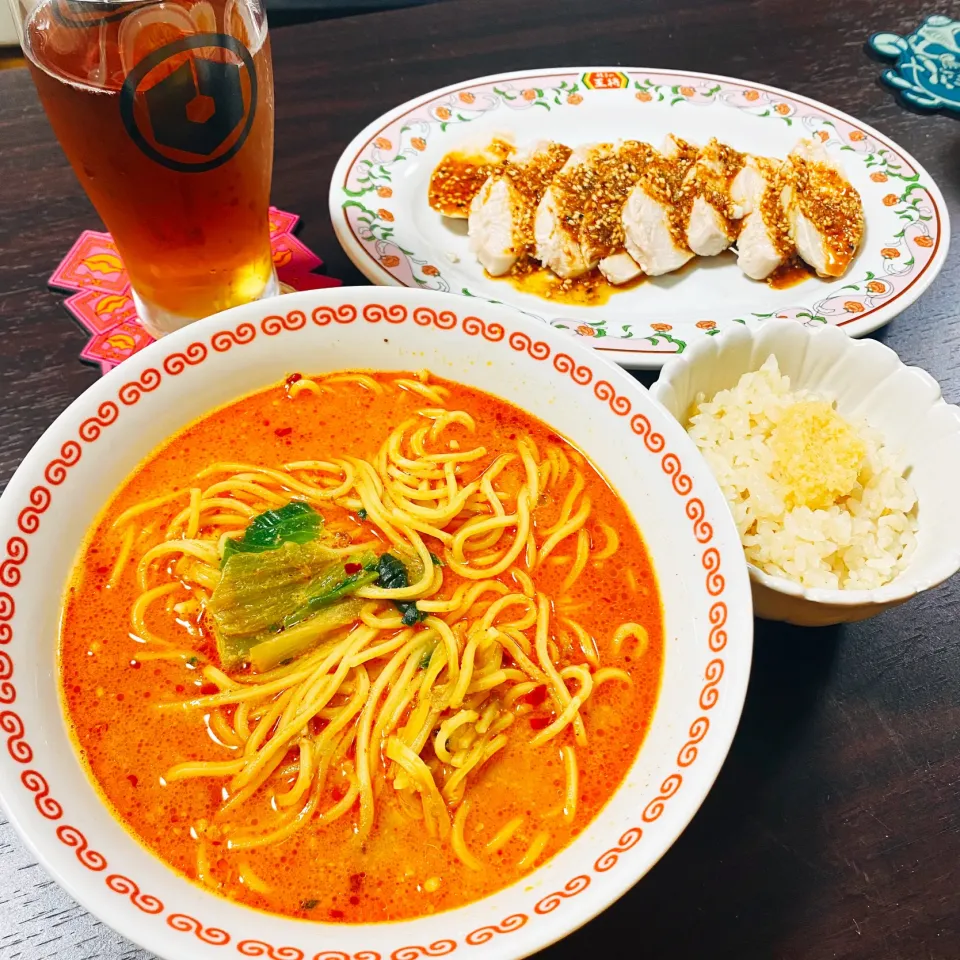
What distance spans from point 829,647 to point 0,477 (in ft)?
7.28

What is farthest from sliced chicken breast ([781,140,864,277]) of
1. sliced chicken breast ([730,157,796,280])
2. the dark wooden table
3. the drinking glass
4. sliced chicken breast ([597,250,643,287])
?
the drinking glass

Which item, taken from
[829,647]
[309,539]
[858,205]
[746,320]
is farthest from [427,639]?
[858,205]

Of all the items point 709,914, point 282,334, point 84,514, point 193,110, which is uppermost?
point 193,110

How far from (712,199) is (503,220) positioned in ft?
2.64

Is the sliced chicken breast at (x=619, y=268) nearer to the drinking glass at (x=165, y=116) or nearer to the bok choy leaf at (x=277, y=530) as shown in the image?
the drinking glass at (x=165, y=116)

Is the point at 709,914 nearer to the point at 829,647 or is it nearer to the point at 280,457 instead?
the point at 829,647

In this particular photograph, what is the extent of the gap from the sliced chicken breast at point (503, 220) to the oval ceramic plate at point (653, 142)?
0.24 feet

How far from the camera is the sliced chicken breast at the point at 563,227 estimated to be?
292 cm

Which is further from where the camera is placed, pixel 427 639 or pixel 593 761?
pixel 427 639

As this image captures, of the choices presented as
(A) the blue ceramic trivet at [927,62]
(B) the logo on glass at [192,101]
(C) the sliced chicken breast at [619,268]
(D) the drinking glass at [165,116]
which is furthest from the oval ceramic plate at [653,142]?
(B) the logo on glass at [192,101]

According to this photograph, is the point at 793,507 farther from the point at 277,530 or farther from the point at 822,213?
the point at 822,213

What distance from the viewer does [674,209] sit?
2998mm

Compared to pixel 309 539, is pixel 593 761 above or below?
below

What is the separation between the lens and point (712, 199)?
9.98 ft
